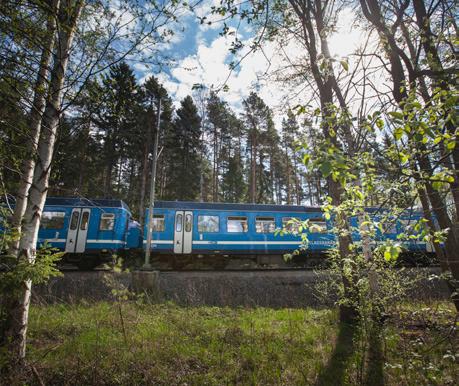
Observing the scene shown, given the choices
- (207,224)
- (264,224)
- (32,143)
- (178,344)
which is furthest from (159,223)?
(32,143)

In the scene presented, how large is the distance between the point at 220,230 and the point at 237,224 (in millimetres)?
765

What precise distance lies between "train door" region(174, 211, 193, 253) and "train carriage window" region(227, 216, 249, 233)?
163cm

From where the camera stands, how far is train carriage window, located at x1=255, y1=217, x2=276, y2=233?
10.7 metres

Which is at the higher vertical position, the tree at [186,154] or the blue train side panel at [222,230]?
the tree at [186,154]

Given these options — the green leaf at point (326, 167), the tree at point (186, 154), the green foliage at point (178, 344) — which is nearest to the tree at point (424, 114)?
the green leaf at point (326, 167)

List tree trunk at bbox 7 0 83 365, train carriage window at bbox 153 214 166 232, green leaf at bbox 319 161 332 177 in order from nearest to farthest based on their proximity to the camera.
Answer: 1. green leaf at bbox 319 161 332 177
2. tree trunk at bbox 7 0 83 365
3. train carriage window at bbox 153 214 166 232

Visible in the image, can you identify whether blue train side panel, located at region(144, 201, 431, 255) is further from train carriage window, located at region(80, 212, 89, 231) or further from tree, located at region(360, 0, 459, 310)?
tree, located at region(360, 0, 459, 310)

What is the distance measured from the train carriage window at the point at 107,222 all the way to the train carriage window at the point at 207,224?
367 cm

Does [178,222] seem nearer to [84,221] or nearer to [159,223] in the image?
[159,223]

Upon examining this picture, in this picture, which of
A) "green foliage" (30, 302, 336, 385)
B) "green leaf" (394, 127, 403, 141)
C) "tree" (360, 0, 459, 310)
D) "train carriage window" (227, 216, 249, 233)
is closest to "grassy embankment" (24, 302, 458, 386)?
A: "green foliage" (30, 302, 336, 385)

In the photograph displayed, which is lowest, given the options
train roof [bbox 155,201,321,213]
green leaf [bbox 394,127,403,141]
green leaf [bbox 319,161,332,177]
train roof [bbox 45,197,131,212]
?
green leaf [bbox 319,161,332,177]

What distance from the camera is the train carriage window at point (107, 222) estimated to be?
34.3ft

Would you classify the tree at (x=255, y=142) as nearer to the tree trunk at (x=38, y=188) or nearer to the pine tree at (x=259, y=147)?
the pine tree at (x=259, y=147)

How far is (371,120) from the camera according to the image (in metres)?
1.79
